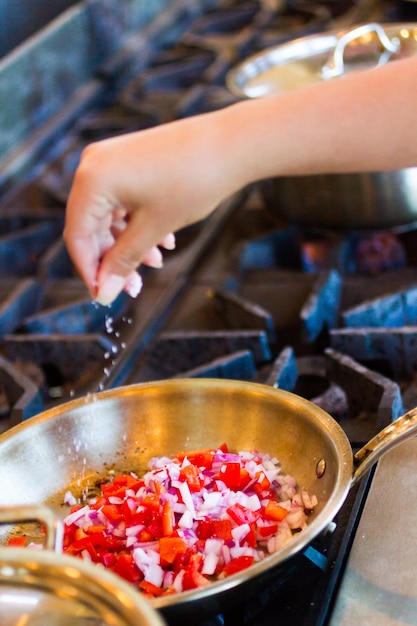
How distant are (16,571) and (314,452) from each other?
0.36 m

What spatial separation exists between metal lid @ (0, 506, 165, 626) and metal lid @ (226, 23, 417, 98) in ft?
3.06

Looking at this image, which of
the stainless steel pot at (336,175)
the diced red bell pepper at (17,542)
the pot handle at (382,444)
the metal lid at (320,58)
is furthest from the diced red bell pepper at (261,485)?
the metal lid at (320,58)

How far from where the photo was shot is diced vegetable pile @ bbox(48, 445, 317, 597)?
68 centimetres

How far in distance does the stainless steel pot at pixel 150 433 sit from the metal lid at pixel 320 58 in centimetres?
58

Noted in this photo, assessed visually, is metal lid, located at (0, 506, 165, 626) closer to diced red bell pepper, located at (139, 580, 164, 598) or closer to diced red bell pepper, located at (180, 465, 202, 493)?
diced red bell pepper, located at (139, 580, 164, 598)

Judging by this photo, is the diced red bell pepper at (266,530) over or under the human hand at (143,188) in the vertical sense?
under

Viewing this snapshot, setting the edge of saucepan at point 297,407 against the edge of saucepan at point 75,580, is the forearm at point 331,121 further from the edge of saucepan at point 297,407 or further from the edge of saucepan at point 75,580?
the edge of saucepan at point 75,580

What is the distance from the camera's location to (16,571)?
0.48 meters

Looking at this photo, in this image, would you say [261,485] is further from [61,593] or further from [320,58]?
[320,58]

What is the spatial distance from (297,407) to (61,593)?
367mm

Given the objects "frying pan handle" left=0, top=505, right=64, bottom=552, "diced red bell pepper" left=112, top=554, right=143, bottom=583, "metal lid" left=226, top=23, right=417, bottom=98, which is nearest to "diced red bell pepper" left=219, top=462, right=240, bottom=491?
"diced red bell pepper" left=112, top=554, right=143, bottom=583

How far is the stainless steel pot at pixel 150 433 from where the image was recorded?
0.80 metres

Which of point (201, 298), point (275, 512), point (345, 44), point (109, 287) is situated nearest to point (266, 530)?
point (275, 512)

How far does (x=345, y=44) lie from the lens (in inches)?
52.6
